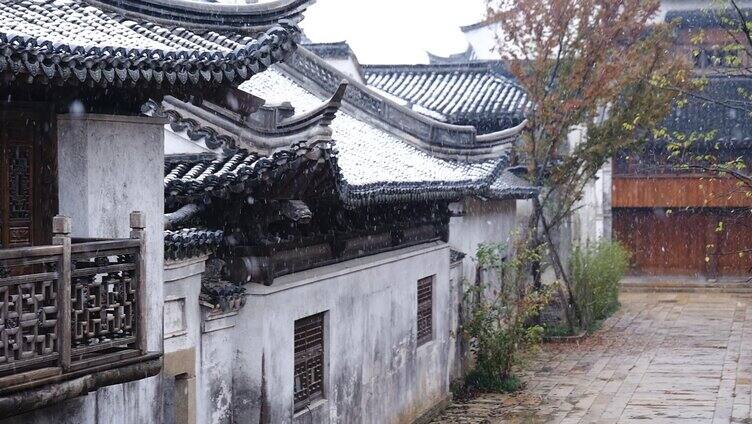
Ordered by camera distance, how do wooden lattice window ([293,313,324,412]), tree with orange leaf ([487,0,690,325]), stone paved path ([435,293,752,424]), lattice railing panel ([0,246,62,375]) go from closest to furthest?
lattice railing panel ([0,246,62,375]) → wooden lattice window ([293,313,324,412]) → stone paved path ([435,293,752,424]) → tree with orange leaf ([487,0,690,325])

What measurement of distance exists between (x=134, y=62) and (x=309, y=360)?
5.72 metres

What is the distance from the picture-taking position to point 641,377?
780 inches

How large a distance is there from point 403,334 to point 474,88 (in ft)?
42.4

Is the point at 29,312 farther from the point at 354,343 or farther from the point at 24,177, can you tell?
the point at 354,343

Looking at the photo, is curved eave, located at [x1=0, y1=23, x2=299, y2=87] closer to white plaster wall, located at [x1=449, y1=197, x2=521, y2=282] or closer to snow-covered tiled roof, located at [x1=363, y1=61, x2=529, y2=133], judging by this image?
white plaster wall, located at [x1=449, y1=197, x2=521, y2=282]

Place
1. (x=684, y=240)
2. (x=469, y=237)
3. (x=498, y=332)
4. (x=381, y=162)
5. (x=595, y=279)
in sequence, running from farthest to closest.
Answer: (x=684, y=240) < (x=595, y=279) < (x=469, y=237) < (x=498, y=332) < (x=381, y=162)

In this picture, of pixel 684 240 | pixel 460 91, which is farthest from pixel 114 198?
pixel 684 240

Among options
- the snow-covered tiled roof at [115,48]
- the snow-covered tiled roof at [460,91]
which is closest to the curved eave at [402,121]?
the snow-covered tiled roof at [460,91]

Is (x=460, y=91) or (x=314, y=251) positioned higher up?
(x=460, y=91)

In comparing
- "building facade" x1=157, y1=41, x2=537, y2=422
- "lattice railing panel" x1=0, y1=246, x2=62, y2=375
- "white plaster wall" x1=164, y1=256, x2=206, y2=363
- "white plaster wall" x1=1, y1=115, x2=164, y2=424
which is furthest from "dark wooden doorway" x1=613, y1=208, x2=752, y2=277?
"lattice railing panel" x1=0, y1=246, x2=62, y2=375

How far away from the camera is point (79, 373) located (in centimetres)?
715

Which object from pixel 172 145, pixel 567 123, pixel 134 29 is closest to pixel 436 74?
pixel 567 123

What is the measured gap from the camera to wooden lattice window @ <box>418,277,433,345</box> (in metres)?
16.9

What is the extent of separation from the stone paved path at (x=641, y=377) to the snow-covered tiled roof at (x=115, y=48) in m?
9.37
